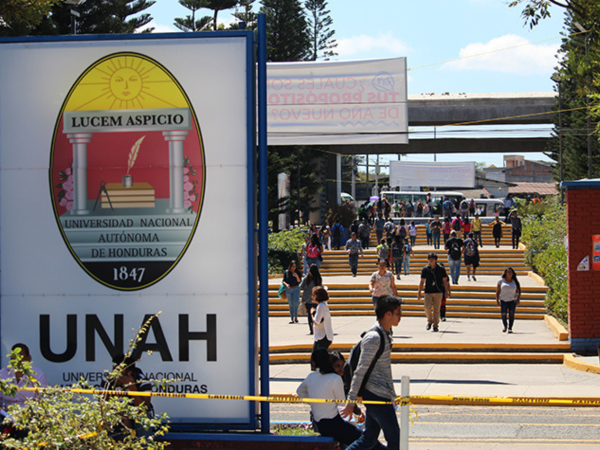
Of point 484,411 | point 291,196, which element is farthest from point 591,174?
point 484,411

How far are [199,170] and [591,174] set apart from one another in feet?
115

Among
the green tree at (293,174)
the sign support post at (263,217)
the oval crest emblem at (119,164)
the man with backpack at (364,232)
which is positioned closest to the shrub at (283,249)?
the man with backpack at (364,232)

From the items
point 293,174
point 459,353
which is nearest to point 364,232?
point 293,174

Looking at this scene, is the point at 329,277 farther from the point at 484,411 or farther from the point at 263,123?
the point at 263,123

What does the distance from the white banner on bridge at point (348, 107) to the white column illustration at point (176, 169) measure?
38.4ft

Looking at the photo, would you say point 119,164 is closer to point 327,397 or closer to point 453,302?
point 327,397

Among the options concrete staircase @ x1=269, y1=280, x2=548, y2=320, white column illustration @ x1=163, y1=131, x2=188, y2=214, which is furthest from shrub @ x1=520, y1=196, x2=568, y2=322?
white column illustration @ x1=163, y1=131, x2=188, y2=214

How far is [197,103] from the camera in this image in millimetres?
6812

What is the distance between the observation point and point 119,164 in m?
6.88

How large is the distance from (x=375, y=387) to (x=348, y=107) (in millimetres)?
13585

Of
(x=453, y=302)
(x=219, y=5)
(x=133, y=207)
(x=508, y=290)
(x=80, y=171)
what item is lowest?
(x=453, y=302)

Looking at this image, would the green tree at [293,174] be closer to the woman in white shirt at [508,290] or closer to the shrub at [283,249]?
the shrub at [283,249]

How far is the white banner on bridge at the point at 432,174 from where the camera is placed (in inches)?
2179

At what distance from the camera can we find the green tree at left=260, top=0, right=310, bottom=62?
42938 millimetres
